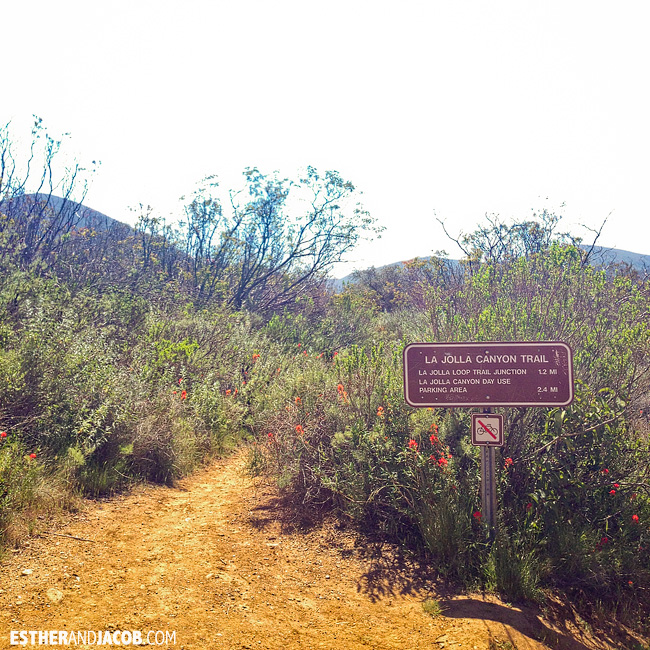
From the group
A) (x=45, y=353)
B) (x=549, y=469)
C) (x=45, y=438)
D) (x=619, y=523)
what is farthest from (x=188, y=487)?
(x=619, y=523)

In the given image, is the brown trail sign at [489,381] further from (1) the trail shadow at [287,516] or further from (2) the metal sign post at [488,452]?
(1) the trail shadow at [287,516]

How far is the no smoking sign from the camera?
3.79 metres

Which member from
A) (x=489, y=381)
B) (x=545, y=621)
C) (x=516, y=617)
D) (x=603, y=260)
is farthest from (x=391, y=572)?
(x=603, y=260)

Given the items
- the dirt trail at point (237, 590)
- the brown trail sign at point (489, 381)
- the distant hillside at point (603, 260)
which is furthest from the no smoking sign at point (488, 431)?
the distant hillside at point (603, 260)

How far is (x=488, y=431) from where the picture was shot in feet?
12.4

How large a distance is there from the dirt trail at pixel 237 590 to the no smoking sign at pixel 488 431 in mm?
1079

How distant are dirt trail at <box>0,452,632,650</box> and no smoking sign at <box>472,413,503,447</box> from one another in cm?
108

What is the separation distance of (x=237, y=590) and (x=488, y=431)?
7.06 ft

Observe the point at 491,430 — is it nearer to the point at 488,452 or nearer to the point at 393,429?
the point at 488,452

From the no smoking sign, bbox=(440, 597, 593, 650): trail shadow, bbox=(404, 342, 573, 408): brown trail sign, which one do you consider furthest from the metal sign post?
bbox=(440, 597, 593, 650): trail shadow

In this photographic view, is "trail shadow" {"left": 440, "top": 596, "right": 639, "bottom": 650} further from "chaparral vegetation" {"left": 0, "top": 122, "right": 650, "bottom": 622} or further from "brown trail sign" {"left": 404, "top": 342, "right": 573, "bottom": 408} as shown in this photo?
"brown trail sign" {"left": 404, "top": 342, "right": 573, "bottom": 408}

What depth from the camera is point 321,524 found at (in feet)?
15.3

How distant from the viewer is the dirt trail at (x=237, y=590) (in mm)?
3119

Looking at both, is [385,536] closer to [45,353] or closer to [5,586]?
[5,586]
